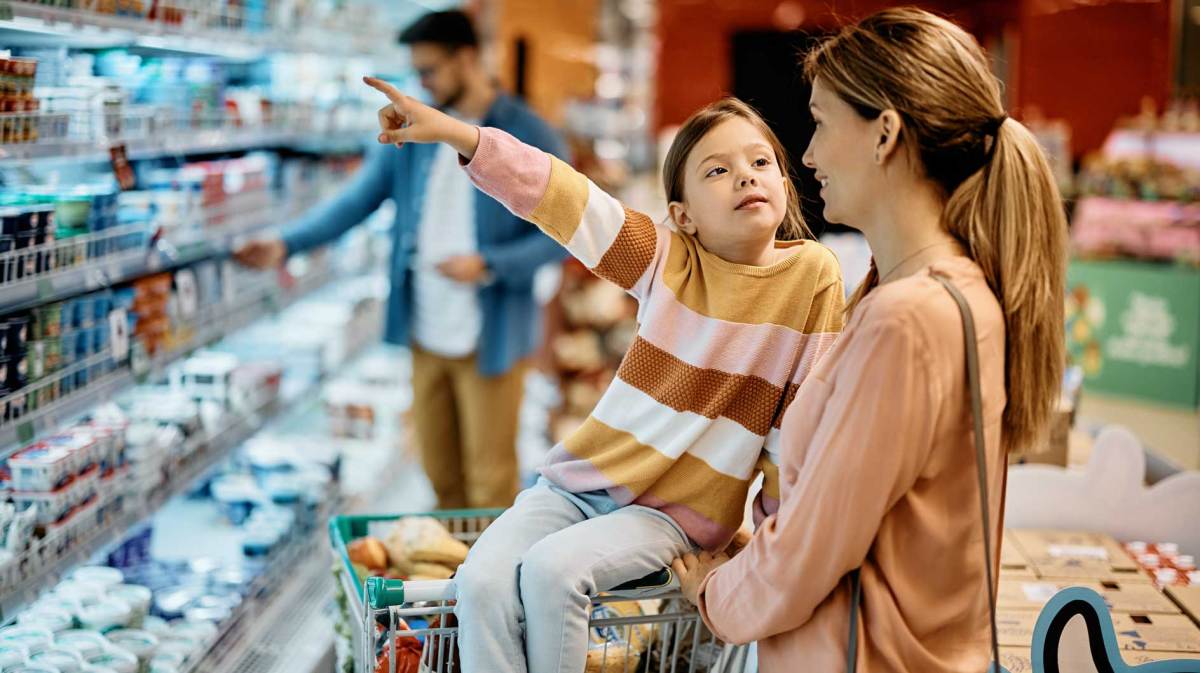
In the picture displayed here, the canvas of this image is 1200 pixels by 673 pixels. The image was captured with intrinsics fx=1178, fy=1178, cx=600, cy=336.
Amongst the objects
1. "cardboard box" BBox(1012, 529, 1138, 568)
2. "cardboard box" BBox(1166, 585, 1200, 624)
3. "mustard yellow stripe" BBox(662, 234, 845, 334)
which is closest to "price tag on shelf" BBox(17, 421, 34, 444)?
"mustard yellow stripe" BBox(662, 234, 845, 334)

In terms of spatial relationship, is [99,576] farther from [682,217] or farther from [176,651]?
[682,217]

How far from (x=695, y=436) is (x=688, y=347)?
149mm

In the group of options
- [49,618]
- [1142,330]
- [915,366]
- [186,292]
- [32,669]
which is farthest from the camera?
[1142,330]

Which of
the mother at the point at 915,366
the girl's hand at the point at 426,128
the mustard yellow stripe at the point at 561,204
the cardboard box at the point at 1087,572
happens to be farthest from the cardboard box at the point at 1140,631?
the girl's hand at the point at 426,128

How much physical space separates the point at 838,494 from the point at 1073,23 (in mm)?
6128

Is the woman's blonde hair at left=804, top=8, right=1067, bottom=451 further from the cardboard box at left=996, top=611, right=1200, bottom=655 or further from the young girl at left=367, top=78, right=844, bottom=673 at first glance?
the cardboard box at left=996, top=611, right=1200, bottom=655

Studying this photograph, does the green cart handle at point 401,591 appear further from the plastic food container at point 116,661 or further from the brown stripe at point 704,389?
the plastic food container at point 116,661

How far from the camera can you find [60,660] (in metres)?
2.21

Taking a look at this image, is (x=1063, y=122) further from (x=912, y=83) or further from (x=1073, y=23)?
(x=912, y=83)

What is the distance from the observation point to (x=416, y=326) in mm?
3883

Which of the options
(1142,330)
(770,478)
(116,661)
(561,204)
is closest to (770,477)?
(770,478)

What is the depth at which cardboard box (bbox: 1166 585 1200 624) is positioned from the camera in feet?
7.39

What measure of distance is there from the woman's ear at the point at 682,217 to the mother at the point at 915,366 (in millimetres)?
397

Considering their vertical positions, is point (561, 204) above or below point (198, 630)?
above
